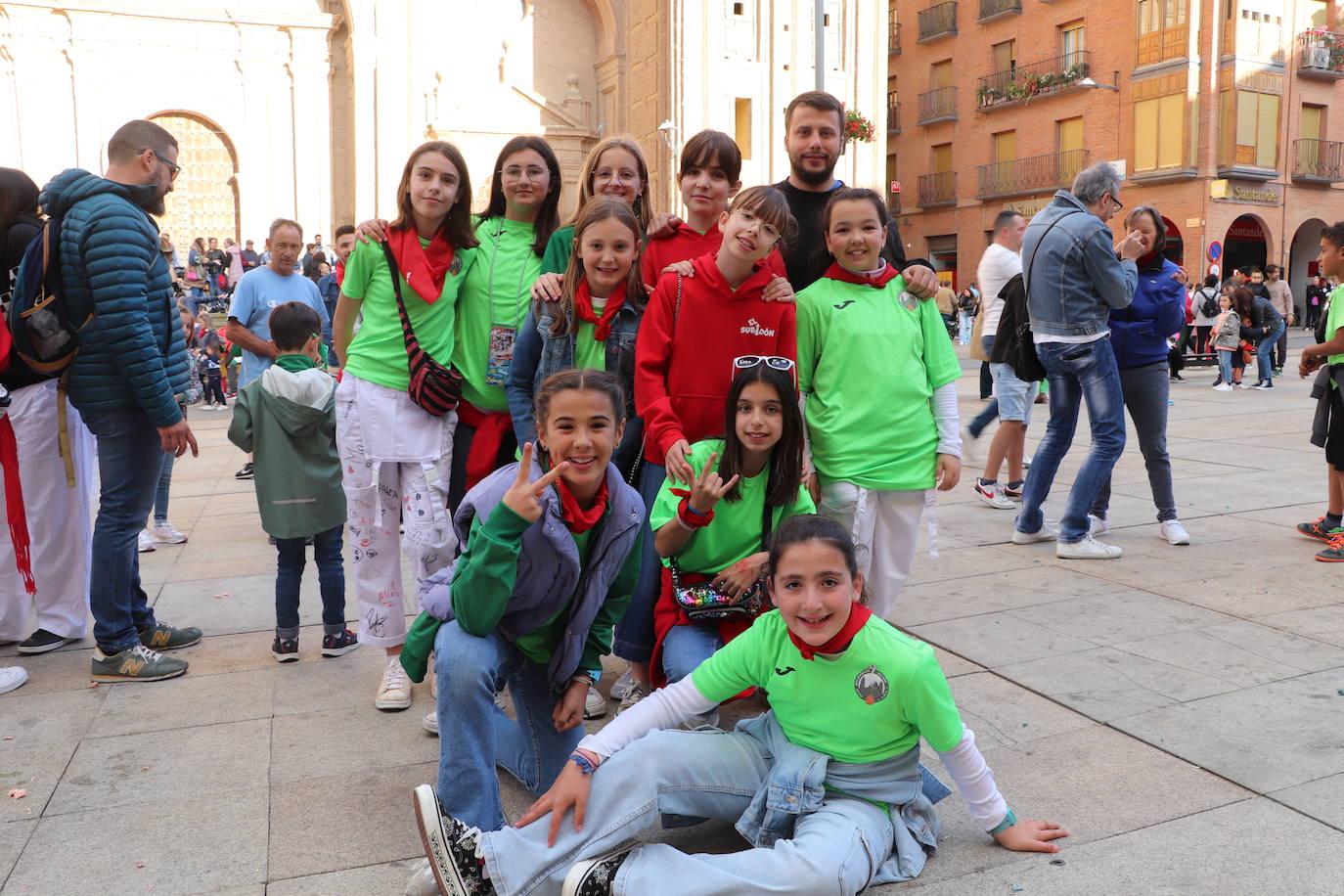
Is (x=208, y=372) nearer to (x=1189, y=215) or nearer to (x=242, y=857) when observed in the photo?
(x=242, y=857)

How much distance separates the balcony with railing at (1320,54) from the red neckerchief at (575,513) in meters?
33.3

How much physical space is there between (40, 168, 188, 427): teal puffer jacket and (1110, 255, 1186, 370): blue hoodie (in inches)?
Result: 187

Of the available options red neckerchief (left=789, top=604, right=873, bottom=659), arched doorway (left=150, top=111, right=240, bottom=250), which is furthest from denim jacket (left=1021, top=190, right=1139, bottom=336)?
arched doorway (left=150, top=111, right=240, bottom=250)

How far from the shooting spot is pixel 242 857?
2713 mm

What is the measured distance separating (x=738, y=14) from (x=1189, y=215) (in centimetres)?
1338

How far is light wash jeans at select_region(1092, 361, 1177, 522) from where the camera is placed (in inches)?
233

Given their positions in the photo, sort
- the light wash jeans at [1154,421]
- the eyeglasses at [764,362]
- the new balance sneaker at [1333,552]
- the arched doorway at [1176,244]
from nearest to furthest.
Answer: the eyeglasses at [764,362] < the new balance sneaker at [1333,552] < the light wash jeans at [1154,421] < the arched doorway at [1176,244]

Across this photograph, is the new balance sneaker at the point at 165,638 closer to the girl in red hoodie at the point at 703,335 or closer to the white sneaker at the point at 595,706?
the white sneaker at the point at 595,706

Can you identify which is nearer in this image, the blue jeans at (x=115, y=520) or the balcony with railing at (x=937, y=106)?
the blue jeans at (x=115, y=520)

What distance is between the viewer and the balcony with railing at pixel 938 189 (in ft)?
116

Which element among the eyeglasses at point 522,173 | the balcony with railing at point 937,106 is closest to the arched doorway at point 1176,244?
the balcony with railing at point 937,106

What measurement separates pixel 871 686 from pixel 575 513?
0.89 m

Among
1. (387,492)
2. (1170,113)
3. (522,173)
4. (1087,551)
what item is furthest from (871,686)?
(1170,113)

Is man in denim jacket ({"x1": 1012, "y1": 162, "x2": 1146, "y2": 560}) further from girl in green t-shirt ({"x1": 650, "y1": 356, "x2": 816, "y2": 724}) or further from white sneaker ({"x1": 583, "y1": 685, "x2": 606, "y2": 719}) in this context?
white sneaker ({"x1": 583, "y1": 685, "x2": 606, "y2": 719})
